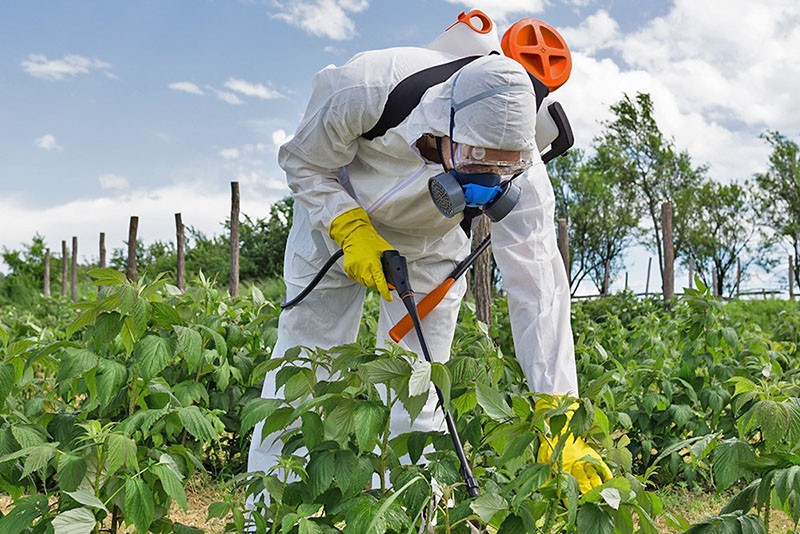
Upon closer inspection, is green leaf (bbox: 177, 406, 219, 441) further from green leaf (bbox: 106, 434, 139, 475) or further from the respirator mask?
the respirator mask

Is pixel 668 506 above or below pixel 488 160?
below

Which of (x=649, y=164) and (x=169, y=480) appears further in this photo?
(x=649, y=164)

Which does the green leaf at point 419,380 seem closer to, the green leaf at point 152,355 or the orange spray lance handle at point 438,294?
the green leaf at point 152,355

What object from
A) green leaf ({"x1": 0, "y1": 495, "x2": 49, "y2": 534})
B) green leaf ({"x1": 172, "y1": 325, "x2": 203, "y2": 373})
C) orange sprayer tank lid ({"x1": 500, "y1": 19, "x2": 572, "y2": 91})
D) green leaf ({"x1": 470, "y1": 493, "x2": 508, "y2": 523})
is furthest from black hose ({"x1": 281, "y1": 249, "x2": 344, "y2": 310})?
green leaf ({"x1": 470, "y1": 493, "x2": 508, "y2": 523})

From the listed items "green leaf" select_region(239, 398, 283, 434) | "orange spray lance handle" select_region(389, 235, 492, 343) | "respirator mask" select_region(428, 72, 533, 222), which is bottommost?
"green leaf" select_region(239, 398, 283, 434)

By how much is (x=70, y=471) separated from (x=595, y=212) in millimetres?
31105

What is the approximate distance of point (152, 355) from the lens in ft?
7.41

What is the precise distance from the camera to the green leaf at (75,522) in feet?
5.19

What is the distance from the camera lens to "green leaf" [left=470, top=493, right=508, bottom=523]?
4.64 feet

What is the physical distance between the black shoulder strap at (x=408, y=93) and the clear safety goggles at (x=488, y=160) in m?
0.33

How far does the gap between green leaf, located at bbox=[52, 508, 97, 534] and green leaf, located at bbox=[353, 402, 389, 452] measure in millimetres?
552

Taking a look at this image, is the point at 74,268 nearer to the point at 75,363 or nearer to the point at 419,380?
the point at 75,363

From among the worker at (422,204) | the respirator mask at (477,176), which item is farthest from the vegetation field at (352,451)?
the respirator mask at (477,176)

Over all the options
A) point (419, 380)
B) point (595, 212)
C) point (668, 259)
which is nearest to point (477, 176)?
point (419, 380)
